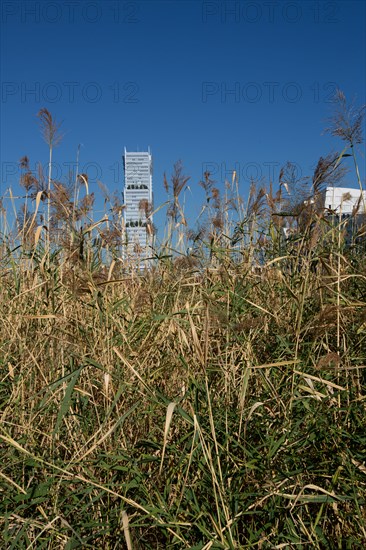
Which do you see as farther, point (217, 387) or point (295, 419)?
point (217, 387)

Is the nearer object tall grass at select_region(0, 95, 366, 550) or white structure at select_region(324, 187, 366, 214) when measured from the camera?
tall grass at select_region(0, 95, 366, 550)

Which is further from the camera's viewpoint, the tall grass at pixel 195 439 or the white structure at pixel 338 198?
the white structure at pixel 338 198

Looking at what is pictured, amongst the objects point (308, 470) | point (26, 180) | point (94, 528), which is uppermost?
point (26, 180)

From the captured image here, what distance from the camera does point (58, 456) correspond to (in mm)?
1537

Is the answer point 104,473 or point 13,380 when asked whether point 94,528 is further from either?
point 13,380

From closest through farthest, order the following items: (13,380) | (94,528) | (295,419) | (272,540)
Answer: (272,540)
(94,528)
(295,419)
(13,380)

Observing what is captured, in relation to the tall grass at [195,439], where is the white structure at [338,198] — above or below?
above

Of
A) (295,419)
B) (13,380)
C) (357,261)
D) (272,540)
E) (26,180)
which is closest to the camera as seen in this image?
(272,540)

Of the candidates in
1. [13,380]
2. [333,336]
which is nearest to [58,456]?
[13,380]

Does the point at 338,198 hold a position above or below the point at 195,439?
above

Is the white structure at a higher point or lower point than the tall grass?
higher

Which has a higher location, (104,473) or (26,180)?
(26,180)

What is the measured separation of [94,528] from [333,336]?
3.05 ft

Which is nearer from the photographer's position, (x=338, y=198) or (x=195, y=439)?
(x=195, y=439)
